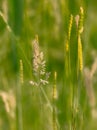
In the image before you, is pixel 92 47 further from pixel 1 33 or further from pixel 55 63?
pixel 1 33

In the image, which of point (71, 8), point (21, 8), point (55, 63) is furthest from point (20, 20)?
point (55, 63)

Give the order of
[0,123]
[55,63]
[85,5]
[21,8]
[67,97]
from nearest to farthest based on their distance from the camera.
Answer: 1. [85,5]
2. [67,97]
3. [21,8]
4. [0,123]
5. [55,63]

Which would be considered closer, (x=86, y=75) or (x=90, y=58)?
(x=86, y=75)

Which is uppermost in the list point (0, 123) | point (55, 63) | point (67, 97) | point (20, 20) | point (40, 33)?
point (40, 33)

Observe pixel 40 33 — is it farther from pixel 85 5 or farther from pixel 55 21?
pixel 85 5

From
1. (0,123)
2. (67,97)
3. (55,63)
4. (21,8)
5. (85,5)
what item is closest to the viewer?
(85,5)

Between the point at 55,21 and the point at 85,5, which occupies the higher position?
the point at 55,21
